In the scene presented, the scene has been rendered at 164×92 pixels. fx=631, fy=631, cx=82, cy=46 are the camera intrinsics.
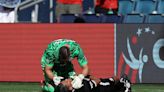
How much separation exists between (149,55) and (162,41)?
17.3 inches

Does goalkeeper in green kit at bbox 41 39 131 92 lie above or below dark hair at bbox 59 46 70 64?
below

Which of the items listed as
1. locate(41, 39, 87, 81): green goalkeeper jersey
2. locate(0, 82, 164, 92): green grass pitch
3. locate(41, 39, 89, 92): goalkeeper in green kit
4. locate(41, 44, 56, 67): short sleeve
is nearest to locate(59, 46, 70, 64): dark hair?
locate(41, 39, 89, 92): goalkeeper in green kit

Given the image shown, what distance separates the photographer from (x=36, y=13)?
18.0 m

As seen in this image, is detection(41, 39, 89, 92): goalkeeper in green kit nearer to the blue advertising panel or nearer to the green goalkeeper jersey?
the green goalkeeper jersey

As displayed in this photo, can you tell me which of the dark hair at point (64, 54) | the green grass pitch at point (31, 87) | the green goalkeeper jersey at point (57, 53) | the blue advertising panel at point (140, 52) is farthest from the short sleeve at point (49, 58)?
the blue advertising panel at point (140, 52)

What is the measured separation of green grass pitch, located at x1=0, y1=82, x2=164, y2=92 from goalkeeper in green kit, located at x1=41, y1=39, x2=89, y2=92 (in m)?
4.22

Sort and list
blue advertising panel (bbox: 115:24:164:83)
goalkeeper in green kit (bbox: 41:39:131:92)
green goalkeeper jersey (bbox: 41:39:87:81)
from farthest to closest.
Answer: blue advertising panel (bbox: 115:24:164:83) → green goalkeeper jersey (bbox: 41:39:87:81) → goalkeeper in green kit (bbox: 41:39:131:92)

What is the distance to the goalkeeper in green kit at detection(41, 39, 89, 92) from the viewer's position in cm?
820

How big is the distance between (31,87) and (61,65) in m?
5.09

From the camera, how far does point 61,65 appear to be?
865 cm

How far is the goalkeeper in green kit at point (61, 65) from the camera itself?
820 centimetres

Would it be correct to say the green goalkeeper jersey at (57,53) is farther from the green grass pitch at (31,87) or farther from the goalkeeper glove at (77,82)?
the green grass pitch at (31,87)

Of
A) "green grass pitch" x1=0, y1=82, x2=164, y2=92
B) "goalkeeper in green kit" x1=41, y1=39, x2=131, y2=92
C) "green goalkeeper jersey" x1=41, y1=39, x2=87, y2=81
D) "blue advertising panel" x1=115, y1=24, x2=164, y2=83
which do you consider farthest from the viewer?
"blue advertising panel" x1=115, y1=24, x2=164, y2=83

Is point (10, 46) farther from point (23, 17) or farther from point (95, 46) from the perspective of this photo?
point (23, 17)
